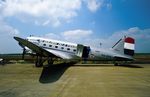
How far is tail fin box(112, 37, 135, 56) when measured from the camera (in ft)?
124

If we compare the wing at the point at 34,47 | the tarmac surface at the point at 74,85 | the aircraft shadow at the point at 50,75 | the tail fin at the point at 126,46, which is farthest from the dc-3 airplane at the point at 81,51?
the tarmac surface at the point at 74,85

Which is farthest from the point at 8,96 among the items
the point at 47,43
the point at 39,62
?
the point at 47,43

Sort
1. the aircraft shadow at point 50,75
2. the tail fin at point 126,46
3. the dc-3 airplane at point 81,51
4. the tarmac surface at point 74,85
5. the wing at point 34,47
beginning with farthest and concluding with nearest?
the tail fin at point 126,46 < the dc-3 airplane at point 81,51 < the wing at point 34,47 < the aircraft shadow at point 50,75 < the tarmac surface at point 74,85

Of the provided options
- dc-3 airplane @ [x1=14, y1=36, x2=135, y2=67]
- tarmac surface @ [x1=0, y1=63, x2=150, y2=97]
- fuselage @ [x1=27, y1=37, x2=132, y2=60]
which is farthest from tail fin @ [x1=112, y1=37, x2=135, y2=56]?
tarmac surface @ [x1=0, y1=63, x2=150, y2=97]

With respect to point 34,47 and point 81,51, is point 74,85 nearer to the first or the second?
point 34,47

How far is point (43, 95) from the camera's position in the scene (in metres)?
12.7

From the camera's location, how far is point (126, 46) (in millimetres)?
38094

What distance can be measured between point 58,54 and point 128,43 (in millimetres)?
12532

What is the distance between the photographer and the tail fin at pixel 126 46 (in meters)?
37.9

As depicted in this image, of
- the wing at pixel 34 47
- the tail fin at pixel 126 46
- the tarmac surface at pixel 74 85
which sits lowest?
the tarmac surface at pixel 74 85

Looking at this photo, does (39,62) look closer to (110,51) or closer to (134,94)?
(110,51)

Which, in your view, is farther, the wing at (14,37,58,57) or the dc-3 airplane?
the dc-3 airplane

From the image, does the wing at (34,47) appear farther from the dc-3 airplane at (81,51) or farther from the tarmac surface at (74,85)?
the tarmac surface at (74,85)

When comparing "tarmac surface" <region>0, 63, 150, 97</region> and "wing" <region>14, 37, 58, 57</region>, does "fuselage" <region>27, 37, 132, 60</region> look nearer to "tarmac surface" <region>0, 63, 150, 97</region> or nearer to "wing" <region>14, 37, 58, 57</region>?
"wing" <region>14, 37, 58, 57</region>
